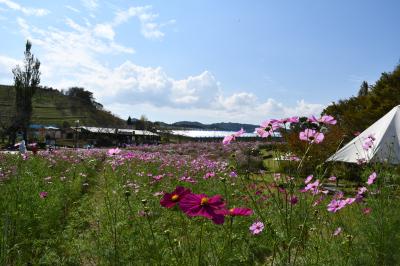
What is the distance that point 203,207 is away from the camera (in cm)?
170

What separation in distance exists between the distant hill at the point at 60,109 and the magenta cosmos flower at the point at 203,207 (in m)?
88.2

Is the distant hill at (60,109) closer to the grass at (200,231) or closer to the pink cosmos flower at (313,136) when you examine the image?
the grass at (200,231)

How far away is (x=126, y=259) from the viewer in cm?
361

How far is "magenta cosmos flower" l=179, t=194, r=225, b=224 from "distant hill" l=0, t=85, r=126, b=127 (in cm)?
8817

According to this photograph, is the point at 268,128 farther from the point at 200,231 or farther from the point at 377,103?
the point at 377,103

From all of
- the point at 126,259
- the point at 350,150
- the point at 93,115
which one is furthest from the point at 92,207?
the point at 93,115

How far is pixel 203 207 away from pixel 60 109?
4235 inches

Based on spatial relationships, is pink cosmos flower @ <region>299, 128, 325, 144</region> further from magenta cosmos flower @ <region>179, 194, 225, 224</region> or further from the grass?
magenta cosmos flower @ <region>179, 194, 225, 224</region>

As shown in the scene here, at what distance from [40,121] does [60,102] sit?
25.3 metres

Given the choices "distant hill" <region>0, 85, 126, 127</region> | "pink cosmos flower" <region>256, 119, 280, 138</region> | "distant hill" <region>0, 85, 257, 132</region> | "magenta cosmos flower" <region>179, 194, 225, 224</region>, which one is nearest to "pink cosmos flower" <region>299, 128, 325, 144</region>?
"pink cosmos flower" <region>256, 119, 280, 138</region>

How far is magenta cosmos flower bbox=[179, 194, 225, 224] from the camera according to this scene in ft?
5.33

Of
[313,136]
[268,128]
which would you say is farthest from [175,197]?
[313,136]

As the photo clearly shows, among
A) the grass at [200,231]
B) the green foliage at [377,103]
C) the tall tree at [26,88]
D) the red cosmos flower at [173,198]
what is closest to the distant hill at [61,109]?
the tall tree at [26,88]

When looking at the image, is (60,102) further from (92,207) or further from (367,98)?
(92,207)
